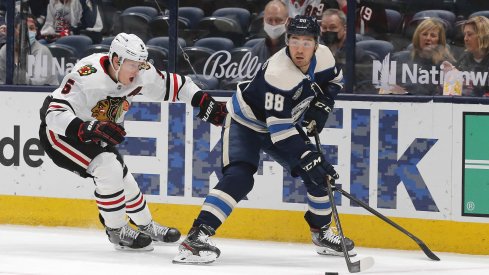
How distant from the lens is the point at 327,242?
19.2ft

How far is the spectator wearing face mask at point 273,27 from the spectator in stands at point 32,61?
1309 millimetres

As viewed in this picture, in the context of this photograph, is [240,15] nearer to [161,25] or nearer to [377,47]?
[161,25]

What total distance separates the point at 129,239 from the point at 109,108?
658mm

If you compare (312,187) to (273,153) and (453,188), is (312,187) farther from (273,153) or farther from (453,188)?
(453,188)

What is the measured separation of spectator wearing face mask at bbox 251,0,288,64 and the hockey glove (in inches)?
51.6

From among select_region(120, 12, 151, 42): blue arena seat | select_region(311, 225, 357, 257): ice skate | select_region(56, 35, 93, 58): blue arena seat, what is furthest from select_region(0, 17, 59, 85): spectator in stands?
select_region(311, 225, 357, 257): ice skate

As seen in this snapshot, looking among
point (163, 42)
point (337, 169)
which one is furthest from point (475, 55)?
point (163, 42)

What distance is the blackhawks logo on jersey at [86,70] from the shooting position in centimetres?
570

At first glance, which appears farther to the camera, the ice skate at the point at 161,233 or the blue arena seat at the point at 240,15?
the blue arena seat at the point at 240,15

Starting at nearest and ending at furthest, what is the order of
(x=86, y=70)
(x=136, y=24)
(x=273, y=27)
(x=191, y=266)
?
(x=191, y=266), (x=86, y=70), (x=273, y=27), (x=136, y=24)

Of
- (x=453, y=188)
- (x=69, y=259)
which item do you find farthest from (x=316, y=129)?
(x=69, y=259)

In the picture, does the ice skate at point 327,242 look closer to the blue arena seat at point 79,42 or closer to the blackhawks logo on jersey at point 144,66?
the blackhawks logo on jersey at point 144,66

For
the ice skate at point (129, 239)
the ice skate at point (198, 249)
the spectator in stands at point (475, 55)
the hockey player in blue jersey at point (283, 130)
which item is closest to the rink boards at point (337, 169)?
the spectator in stands at point (475, 55)

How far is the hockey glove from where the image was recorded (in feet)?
17.9
